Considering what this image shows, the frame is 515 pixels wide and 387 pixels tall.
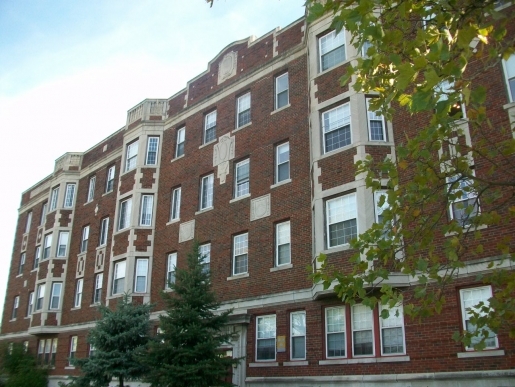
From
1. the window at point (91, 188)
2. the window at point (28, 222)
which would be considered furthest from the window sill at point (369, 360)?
→ the window at point (28, 222)

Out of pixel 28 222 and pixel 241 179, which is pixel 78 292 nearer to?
pixel 28 222

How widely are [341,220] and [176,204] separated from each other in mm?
10597

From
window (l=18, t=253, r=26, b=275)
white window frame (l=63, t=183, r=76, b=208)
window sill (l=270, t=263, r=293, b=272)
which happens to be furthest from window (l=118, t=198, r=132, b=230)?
window (l=18, t=253, r=26, b=275)

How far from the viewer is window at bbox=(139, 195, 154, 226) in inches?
1031

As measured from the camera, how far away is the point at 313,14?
21.7ft

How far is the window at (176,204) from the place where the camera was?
81.6 feet

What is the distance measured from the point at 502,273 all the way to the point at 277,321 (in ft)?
35.6

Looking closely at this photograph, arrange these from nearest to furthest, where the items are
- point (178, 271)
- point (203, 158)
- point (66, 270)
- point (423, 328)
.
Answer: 1. point (423, 328)
2. point (178, 271)
3. point (203, 158)
4. point (66, 270)

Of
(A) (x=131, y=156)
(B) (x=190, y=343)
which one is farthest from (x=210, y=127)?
(B) (x=190, y=343)

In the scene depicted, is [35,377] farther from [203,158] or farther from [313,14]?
[313,14]

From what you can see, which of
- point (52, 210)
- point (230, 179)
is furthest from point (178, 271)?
point (52, 210)

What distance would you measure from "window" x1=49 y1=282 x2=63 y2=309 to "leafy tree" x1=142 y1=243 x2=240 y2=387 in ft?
56.3

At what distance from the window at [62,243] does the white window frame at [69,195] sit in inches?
73.6

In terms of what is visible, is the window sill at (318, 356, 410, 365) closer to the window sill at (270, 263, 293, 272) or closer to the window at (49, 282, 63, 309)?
the window sill at (270, 263, 293, 272)
